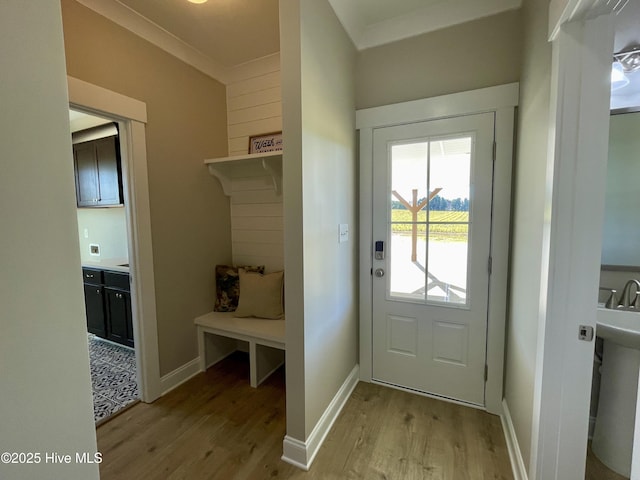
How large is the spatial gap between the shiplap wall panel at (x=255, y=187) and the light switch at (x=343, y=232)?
2.41 ft

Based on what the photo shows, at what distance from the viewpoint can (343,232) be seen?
76.8 inches

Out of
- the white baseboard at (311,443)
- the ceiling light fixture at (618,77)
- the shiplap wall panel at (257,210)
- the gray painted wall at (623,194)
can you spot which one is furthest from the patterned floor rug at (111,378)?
the ceiling light fixture at (618,77)

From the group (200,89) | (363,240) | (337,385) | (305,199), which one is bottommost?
(337,385)

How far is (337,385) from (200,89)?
2.58m

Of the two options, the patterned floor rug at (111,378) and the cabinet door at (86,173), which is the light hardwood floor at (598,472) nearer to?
the patterned floor rug at (111,378)

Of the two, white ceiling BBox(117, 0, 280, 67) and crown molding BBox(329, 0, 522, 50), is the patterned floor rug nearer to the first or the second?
white ceiling BBox(117, 0, 280, 67)

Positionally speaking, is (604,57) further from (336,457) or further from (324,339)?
(336,457)

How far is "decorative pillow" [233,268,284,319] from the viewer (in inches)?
93.7

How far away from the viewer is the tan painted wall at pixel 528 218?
124 centimetres

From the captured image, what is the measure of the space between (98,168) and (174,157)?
1301 millimetres

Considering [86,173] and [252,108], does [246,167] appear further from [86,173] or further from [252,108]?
[86,173]

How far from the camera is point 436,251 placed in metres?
1.98

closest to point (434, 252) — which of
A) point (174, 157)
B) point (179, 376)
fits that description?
point (174, 157)

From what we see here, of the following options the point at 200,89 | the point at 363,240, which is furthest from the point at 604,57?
the point at 200,89
